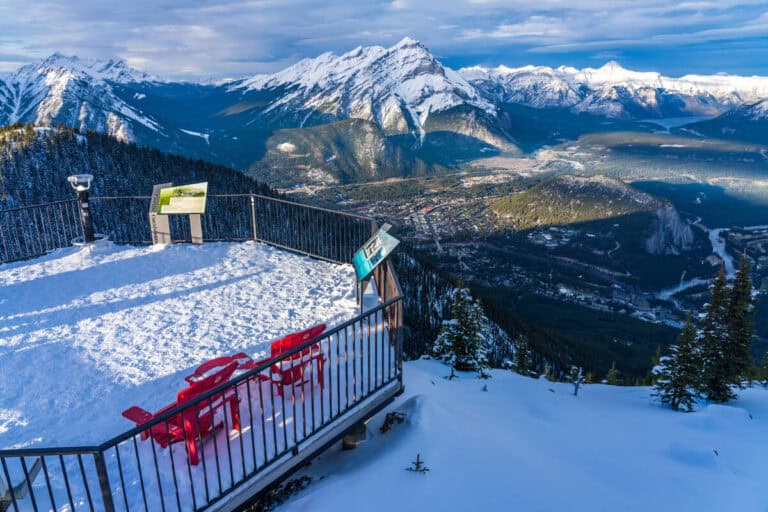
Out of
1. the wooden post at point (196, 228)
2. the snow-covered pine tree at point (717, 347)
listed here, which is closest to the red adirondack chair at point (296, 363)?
Answer: the wooden post at point (196, 228)

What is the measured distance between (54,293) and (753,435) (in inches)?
602

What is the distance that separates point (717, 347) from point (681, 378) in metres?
3.90

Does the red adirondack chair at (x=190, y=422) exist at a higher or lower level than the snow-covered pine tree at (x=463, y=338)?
higher

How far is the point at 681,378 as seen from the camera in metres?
12.1

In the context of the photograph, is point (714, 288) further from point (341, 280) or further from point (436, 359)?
point (341, 280)

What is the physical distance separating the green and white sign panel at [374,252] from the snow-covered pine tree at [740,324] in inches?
528

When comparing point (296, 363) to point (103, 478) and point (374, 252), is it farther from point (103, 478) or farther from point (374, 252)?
point (103, 478)

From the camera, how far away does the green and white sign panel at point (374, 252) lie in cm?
736

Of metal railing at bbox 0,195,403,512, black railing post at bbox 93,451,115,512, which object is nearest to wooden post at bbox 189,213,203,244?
metal railing at bbox 0,195,403,512

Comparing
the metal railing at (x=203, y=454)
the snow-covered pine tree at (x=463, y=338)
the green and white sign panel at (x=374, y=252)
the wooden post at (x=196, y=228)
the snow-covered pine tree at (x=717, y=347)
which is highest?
the green and white sign panel at (x=374, y=252)

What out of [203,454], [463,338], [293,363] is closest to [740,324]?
[463,338]

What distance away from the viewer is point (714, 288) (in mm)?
15516

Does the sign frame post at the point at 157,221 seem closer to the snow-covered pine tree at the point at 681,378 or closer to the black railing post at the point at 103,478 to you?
the black railing post at the point at 103,478

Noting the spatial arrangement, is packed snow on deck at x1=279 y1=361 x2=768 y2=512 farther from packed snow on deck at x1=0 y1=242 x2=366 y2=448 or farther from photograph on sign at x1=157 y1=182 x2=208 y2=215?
photograph on sign at x1=157 y1=182 x2=208 y2=215
